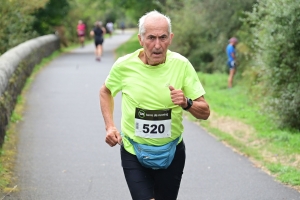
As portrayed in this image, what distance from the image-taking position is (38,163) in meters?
9.13

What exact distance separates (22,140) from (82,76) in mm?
10571

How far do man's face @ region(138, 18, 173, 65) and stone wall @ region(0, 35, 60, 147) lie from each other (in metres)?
5.59

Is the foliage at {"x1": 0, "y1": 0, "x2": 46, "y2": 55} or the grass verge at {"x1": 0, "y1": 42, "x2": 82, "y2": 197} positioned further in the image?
the foliage at {"x1": 0, "y1": 0, "x2": 46, "y2": 55}

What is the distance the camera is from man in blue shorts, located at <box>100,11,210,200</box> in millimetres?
4445

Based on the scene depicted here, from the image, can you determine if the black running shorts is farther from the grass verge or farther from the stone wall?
the stone wall

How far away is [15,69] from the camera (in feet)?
49.5

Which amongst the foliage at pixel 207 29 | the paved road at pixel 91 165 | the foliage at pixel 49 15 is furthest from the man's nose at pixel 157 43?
the foliage at pixel 49 15

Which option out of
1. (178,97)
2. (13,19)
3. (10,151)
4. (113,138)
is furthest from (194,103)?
(13,19)

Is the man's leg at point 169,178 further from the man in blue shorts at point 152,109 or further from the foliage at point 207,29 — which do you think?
the foliage at point 207,29

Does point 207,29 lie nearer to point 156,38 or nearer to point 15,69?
point 15,69

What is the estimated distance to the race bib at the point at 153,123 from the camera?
4508mm

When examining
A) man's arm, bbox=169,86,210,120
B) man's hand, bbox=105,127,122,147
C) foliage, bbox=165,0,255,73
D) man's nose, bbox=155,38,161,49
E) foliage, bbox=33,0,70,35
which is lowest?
foliage, bbox=33,0,70,35

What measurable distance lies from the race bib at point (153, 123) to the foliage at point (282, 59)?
22.1 ft

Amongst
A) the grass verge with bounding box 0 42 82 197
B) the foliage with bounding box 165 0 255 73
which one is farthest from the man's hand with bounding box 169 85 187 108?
the foliage with bounding box 165 0 255 73
